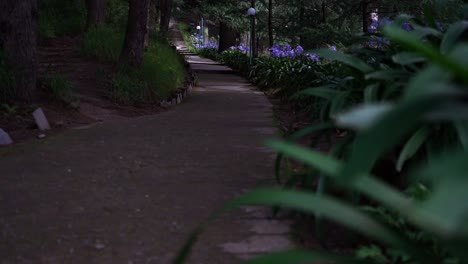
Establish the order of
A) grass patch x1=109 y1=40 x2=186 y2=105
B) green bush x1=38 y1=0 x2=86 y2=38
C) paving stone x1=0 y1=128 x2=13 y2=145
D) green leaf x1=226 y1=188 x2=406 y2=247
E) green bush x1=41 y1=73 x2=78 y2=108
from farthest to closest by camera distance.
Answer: green bush x1=38 y1=0 x2=86 y2=38, grass patch x1=109 y1=40 x2=186 y2=105, green bush x1=41 y1=73 x2=78 y2=108, paving stone x1=0 y1=128 x2=13 y2=145, green leaf x1=226 y1=188 x2=406 y2=247

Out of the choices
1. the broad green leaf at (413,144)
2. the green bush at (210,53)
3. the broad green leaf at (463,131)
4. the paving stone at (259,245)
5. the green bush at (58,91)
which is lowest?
the green bush at (210,53)

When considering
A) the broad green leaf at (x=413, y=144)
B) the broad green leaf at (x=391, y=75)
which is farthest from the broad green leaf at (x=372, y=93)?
the broad green leaf at (x=413, y=144)

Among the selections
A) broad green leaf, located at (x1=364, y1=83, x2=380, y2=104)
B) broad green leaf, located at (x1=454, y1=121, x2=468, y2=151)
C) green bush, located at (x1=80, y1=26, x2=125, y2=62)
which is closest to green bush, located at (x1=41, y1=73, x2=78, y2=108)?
green bush, located at (x1=80, y1=26, x2=125, y2=62)

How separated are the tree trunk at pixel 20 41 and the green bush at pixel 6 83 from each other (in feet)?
0.18

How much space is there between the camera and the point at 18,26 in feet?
25.8

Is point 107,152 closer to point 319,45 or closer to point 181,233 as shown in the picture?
point 181,233

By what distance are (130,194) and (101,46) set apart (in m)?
8.97

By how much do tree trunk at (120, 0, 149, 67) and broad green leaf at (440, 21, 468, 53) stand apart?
29.5 ft

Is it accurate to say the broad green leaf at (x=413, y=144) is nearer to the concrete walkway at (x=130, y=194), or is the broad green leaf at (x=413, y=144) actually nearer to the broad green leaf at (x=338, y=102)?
the broad green leaf at (x=338, y=102)

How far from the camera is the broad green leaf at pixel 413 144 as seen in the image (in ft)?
9.12

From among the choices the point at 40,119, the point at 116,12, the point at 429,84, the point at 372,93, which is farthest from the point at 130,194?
the point at 116,12

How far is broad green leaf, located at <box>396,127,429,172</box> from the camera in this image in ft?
9.12

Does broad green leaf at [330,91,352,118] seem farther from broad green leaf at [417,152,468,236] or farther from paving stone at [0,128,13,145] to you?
paving stone at [0,128,13,145]

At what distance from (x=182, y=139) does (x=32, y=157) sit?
5.85 ft
